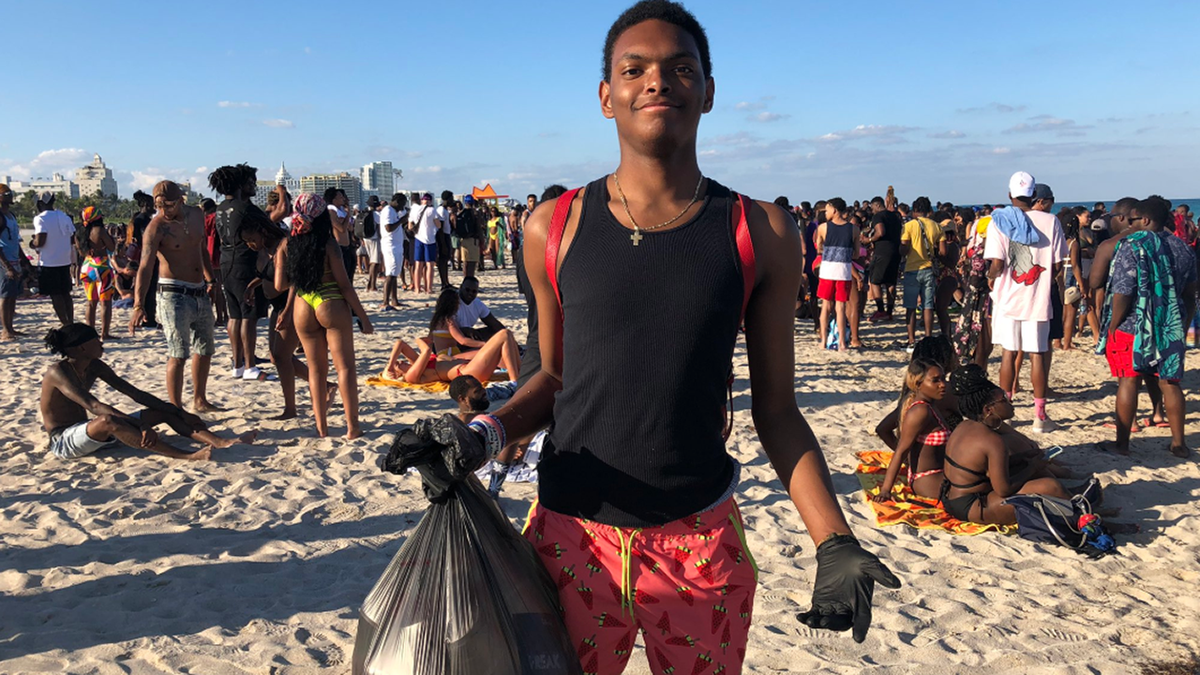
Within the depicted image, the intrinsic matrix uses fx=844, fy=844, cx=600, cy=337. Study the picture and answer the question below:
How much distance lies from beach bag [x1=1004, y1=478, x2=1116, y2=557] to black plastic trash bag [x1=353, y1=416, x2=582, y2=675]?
397 centimetres

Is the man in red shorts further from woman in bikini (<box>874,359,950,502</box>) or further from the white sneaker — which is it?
the white sneaker

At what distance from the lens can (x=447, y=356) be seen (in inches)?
322

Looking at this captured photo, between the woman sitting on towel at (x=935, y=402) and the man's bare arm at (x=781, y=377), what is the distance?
4.03 m

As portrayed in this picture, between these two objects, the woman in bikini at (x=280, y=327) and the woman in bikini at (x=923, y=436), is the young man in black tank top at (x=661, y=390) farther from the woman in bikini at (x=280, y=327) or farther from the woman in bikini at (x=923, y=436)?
the woman in bikini at (x=280, y=327)

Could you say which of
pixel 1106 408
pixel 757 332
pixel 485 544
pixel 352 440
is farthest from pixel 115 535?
pixel 1106 408

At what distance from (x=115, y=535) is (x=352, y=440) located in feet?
6.45

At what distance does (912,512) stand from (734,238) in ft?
13.4

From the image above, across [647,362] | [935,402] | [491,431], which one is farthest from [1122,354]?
[491,431]

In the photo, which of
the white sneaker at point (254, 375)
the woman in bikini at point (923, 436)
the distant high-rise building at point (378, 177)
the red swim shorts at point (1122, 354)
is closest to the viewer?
the woman in bikini at point (923, 436)

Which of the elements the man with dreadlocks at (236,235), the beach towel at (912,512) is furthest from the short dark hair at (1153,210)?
the man with dreadlocks at (236,235)

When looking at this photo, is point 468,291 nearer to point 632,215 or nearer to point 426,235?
point 426,235

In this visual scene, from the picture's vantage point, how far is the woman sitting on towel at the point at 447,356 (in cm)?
744

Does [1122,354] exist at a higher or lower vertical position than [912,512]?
higher

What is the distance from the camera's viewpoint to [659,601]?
5.22ft
